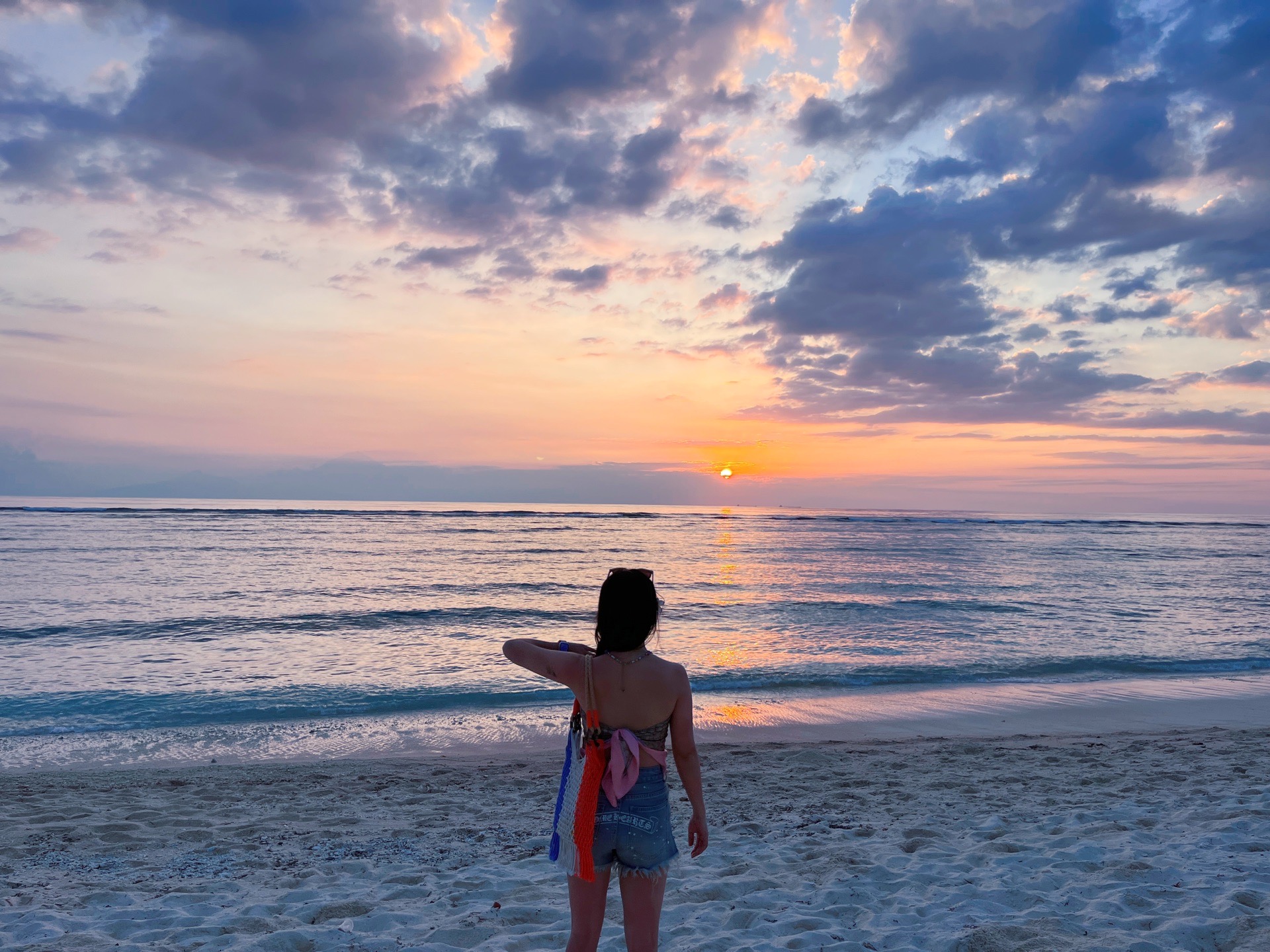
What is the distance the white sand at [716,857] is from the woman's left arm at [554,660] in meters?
2.51

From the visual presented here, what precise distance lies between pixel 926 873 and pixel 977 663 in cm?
1174

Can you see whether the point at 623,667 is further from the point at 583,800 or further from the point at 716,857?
the point at 716,857

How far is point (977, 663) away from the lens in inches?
628

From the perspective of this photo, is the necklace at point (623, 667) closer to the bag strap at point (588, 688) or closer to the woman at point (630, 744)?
the woman at point (630, 744)

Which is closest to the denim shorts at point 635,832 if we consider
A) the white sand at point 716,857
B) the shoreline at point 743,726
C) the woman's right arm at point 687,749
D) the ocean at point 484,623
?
the woman's right arm at point 687,749

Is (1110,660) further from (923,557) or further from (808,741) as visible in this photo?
(923,557)

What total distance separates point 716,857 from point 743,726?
5405mm

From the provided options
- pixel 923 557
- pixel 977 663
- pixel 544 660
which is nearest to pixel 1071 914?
pixel 544 660

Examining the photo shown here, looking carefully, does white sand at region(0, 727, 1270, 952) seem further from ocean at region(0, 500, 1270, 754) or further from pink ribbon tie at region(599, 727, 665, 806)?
ocean at region(0, 500, 1270, 754)

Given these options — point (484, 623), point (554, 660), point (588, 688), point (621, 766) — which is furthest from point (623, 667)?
point (484, 623)

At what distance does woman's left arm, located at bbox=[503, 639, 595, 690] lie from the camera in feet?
10.0

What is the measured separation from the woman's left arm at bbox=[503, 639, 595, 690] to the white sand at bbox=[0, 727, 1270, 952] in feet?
8.23

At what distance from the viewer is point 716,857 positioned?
6.02 m

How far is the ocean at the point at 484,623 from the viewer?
41.2 feet
